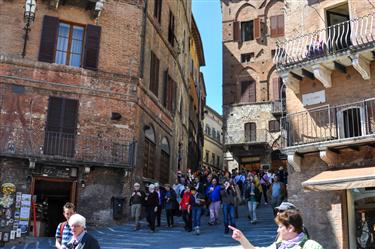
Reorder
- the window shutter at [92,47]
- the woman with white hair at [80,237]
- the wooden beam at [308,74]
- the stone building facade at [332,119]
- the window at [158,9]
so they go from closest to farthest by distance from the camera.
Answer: the woman with white hair at [80,237]
the stone building facade at [332,119]
the wooden beam at [308,74]
the window shutter at [92,47]
the window at [158,9]

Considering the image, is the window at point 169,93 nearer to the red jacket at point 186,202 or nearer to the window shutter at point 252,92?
the red jacket at point 186,202

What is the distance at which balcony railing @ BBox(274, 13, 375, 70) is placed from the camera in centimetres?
1416

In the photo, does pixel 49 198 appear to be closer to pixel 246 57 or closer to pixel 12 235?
pixel 12 235

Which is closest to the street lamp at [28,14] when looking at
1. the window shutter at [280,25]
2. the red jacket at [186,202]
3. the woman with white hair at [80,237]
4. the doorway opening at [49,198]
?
the doorway opening at [49,198]

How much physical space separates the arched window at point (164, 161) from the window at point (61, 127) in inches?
235

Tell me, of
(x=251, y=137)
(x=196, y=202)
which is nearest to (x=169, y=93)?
(x=196, y=202)

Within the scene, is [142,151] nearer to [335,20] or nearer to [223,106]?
[335,20]

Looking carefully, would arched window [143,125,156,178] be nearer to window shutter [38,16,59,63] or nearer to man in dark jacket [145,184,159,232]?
man in dark jacket [145,184,159,232]

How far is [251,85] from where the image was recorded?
3809cm

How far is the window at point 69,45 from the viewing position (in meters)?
19.0

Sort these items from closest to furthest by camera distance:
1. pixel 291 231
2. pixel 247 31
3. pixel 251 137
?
pixel 291 231
pixel 251 137
pixel 247 31

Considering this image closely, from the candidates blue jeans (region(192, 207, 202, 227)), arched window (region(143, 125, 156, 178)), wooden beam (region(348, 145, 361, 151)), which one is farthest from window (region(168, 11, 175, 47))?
wooden beam (region(348, 145, 361, 151))

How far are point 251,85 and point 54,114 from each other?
74.9 ft

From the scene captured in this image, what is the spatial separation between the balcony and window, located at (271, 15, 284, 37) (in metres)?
22.0
